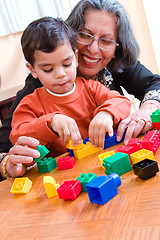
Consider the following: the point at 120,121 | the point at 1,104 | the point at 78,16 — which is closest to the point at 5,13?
the point at 1,104

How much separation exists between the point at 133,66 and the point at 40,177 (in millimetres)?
984

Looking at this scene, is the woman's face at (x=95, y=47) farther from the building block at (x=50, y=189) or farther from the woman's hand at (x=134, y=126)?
the building block at (x=50, y=189)

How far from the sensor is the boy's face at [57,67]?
1099 mm

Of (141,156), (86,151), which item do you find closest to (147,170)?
(141,156)

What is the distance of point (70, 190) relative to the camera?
65cm

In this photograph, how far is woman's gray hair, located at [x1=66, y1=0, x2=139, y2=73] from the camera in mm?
1358

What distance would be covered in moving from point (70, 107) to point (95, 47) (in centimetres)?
35

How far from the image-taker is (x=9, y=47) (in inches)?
97.9

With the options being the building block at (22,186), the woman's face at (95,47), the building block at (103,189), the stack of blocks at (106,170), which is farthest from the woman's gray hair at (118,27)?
the building block at (103,189)

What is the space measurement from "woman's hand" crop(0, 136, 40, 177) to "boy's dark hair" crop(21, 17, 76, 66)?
1.24ft

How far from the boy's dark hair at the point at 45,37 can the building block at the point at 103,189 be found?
64 centimetres

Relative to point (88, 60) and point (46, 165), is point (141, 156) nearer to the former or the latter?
point (46, 165)

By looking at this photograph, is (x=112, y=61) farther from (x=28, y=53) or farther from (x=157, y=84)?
(x=28, y=53)

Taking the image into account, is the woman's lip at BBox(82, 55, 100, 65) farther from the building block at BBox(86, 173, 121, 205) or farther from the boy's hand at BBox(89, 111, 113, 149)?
the building block at BBox(86, 173, 121, 205)
